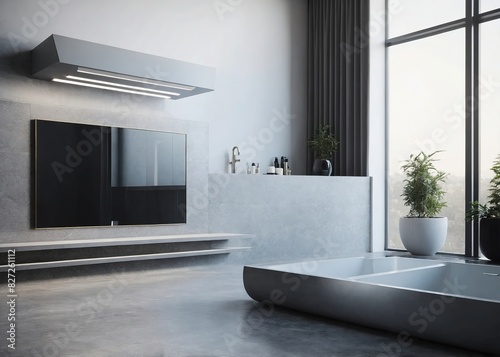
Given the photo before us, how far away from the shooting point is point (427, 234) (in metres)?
7.10

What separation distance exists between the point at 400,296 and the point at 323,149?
5.05 m

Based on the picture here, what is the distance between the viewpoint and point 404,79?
8.12 meters

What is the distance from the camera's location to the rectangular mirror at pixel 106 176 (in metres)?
5.52

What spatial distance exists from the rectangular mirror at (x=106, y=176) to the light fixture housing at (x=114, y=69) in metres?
0.46

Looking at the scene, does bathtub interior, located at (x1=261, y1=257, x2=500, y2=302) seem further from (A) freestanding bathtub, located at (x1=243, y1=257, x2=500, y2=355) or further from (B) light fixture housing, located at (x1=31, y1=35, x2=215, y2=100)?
(B) light fixture housing, located at (x1=31, y1=35, x2=215, y2=100)

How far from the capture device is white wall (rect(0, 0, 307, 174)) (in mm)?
5648

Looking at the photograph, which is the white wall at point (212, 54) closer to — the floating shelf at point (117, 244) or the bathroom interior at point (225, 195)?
the bathroom interior at point (225, 195)

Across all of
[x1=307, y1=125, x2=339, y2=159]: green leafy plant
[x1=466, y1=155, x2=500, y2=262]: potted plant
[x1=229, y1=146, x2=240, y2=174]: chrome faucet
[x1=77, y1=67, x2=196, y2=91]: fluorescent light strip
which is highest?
[x1=77, y1=67, x2=196, y2=91]: fluorescent light strip

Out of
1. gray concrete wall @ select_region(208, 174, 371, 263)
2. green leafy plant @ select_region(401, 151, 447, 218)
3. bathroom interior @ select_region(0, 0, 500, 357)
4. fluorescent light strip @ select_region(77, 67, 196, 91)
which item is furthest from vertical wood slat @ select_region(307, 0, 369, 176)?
fluorescent light strip @ select_region(77, 67, 196, 91)

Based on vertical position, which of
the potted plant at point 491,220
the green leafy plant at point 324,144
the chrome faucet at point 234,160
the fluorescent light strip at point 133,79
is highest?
the fluorescent light strip at point 133,79

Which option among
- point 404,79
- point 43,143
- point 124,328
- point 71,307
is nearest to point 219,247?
point 43,143

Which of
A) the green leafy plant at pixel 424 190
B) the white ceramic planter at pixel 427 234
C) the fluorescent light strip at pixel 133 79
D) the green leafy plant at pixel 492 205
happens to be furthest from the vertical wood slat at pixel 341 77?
the fluorescent light strip at pixel 133 79

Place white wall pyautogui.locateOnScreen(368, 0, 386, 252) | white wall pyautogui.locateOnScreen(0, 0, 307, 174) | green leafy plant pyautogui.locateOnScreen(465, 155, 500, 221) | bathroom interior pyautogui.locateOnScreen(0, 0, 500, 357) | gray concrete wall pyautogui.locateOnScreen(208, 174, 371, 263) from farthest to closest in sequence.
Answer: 1. white wall pyautogui.locateOnScreen(368, 0, 386, 252)
2. gray concrete wall pyautogui.locateOnScreen(208, 174, 371, 263)
3. green leafy plant pyautogui.locateOnScreen(465, 155, 500, 221)
4. white wall pyautogui.locateOnScreen(0, 0, 307, 174)
5. bathroom interior pyautogui.locateOnScreen(0, 0, 500, 357)

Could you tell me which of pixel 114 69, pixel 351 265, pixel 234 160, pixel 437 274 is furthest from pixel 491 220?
pixel 114 69
